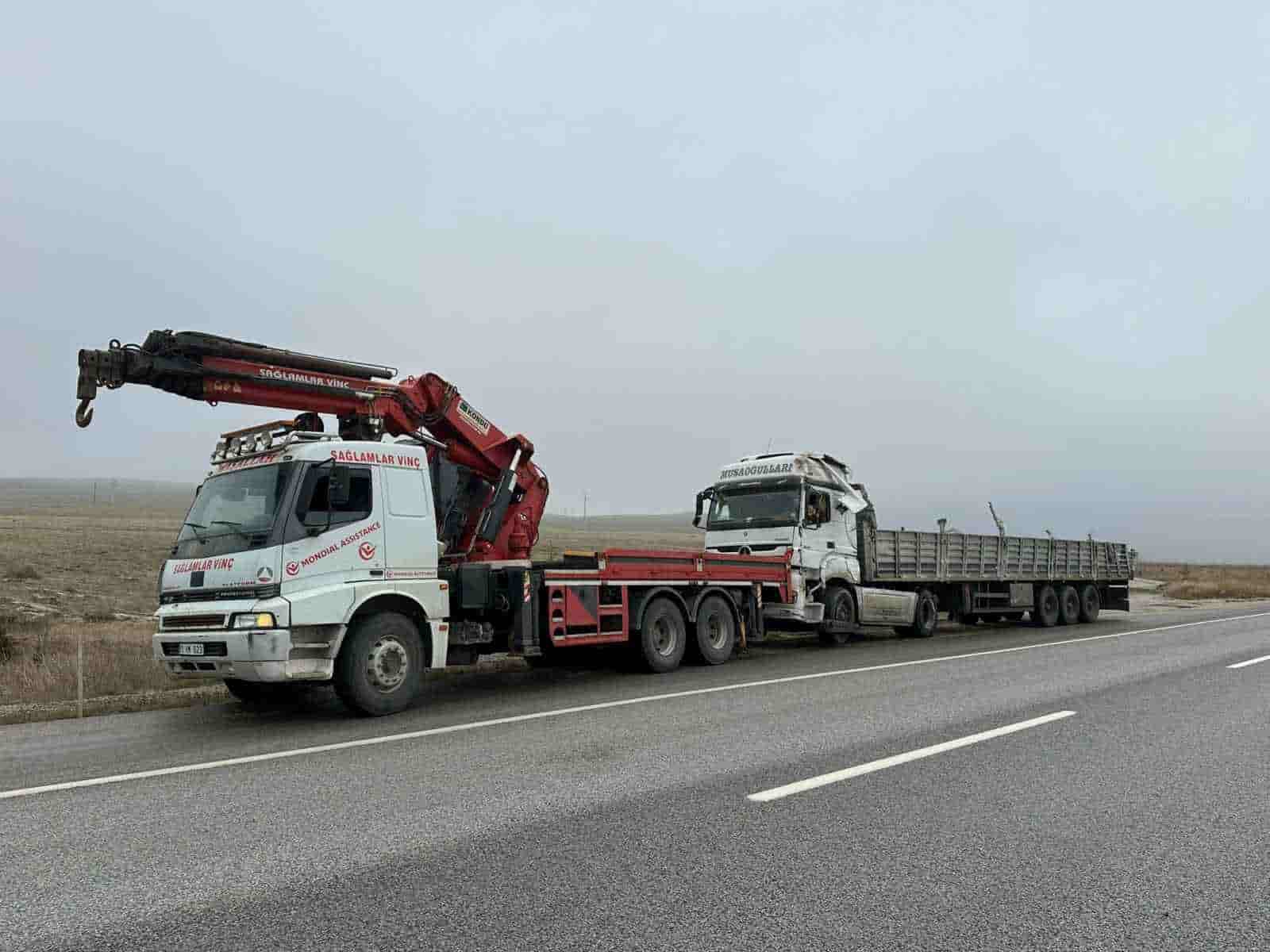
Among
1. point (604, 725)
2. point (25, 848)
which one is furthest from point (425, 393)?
point (25, 848)

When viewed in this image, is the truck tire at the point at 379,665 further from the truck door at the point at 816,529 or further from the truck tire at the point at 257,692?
the truck door at the point at 816,529

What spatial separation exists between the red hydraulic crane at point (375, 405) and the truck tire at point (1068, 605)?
603 inches

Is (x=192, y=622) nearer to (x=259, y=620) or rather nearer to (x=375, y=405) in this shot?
(x=259, y=620)

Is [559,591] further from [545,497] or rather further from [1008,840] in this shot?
[1008,840]

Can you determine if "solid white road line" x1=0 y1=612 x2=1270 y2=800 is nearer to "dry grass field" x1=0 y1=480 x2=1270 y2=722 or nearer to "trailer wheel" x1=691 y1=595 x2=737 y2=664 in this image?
"trailer wheel" x1=691 y1=595 x2=737 y2=664

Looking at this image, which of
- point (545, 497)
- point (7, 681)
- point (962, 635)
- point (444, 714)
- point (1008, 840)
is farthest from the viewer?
point (962, 635)

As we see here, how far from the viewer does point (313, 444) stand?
889cm

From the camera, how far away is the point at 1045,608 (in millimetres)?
21859

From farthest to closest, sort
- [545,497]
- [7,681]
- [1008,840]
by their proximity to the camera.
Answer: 1. [545,497]
2. [7,681]
3. [1008,840]

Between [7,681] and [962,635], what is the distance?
1606cm

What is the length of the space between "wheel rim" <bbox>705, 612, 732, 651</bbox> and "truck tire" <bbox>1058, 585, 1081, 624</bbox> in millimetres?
12661

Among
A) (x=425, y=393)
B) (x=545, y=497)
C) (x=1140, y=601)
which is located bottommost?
(x=1140, y=601)

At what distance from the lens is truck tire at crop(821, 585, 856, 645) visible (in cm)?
1590

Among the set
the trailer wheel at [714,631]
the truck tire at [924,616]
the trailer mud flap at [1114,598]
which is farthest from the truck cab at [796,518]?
the trailer mud flap at [1114,598]
